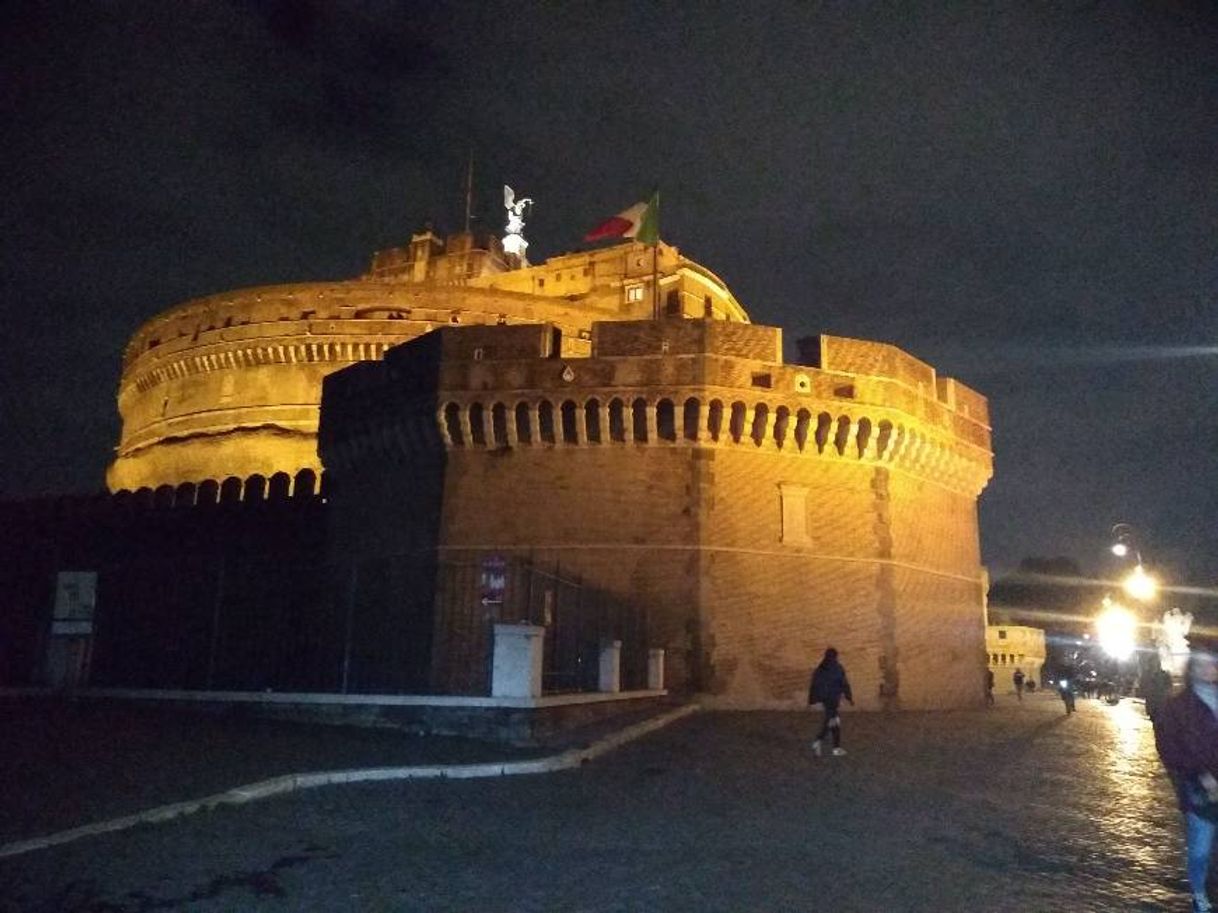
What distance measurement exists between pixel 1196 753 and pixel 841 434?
15935 mm

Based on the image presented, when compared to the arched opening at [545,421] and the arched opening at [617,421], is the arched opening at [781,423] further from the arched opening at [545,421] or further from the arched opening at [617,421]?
the arched opening at [545,421]

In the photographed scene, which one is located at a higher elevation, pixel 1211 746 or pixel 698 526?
pixel 698 526

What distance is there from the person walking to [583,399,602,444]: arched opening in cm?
1496

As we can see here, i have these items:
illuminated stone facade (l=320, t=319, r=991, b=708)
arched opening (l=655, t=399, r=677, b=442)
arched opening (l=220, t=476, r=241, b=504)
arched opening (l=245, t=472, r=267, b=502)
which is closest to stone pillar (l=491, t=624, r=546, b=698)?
illuminated stone facade (l=320, t=319, r=991, b=708)

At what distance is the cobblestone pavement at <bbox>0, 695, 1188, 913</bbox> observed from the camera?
4949mm

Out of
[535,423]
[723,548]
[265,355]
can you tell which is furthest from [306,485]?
[723,548]

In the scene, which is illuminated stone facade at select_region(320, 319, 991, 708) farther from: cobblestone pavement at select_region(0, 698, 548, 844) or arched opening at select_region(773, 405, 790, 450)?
cobblestone pavement at select_region(0, 698, 548, 844)

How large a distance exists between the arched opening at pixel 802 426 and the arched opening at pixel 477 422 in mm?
6658

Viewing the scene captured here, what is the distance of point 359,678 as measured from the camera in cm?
2030

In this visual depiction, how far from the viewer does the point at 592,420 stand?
64.3 ft

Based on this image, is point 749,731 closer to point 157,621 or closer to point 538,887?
point 538,887

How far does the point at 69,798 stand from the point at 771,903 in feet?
17.4

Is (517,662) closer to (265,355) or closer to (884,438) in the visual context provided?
(884,438)

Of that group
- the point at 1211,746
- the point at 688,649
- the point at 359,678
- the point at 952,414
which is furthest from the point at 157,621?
the point at 1211,746
